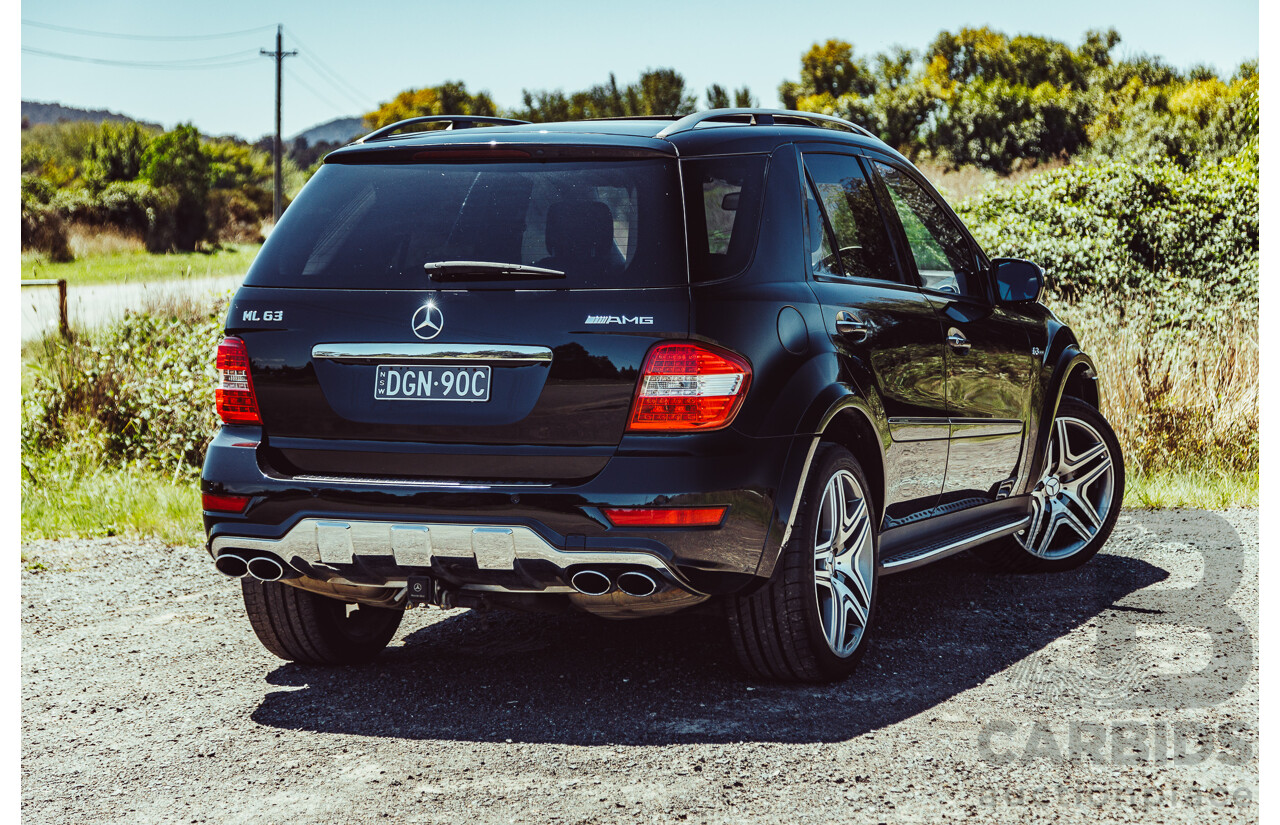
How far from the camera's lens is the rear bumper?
3758mm

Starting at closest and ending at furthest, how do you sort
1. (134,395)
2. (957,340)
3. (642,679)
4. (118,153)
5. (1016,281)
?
(642,679) → (957,340) → (1016,281) → (134,395) → (118,153)

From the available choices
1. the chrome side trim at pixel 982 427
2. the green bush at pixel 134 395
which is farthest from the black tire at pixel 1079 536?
the green bush at pixel 134 395

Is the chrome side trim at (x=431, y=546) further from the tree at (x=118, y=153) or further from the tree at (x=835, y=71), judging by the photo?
the tree at (x=835, y=71)

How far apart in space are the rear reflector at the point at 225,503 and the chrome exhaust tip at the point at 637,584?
123 centimetres

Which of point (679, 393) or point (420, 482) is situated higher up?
point (679, 393)

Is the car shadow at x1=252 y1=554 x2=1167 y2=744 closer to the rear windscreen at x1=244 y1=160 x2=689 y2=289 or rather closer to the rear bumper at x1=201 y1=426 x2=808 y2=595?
the rear bumper at x1=201 y1=426 x2=808 y2=595

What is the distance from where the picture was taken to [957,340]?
5.38 meters

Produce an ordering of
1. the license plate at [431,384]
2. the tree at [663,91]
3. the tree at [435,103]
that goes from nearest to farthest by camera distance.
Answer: the license plate at [431,384]
the tree at [663,91]
the tree at [435,103]

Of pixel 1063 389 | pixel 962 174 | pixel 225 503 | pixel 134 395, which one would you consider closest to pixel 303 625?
pixel 225 503

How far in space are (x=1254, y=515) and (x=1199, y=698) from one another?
159 inches

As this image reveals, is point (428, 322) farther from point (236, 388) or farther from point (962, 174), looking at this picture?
point (962, 174)

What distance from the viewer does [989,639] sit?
206 inches

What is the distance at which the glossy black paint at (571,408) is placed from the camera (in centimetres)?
379

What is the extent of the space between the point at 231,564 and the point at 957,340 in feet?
9.97
